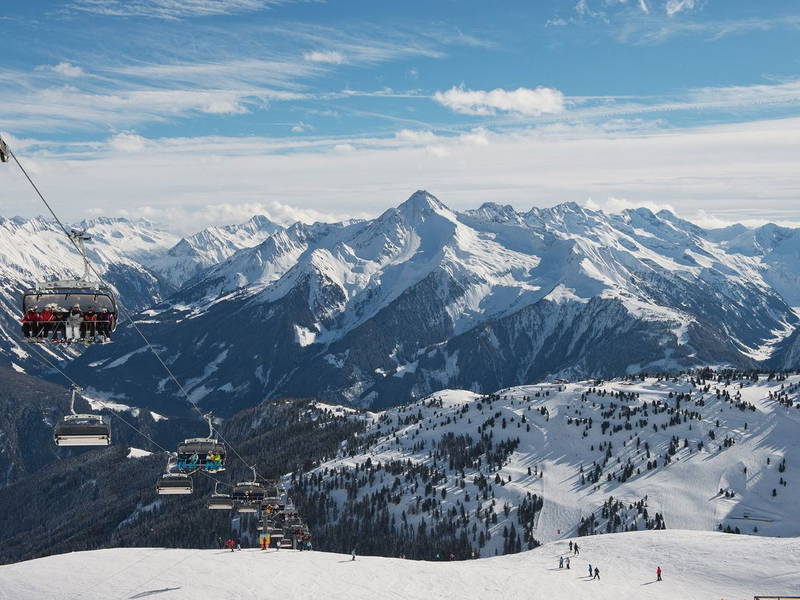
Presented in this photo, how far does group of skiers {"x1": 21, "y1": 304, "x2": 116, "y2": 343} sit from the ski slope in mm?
39912

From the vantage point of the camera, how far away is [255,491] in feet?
332

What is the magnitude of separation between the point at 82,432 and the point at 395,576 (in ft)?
153

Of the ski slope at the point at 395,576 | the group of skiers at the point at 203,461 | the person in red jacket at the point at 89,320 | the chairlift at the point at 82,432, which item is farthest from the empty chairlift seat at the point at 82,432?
the ski slope at the point at 395,576

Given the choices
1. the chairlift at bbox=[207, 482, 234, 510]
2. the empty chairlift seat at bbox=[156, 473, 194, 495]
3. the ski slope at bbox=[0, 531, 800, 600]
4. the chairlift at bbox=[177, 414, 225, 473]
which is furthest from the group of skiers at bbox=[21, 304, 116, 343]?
the chairlift at bbox=[207, 482, 234, 510]

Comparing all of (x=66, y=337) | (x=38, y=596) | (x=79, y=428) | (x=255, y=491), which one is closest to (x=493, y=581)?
(x=255, y=491)

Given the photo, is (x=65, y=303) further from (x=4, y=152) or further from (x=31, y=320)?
(x=4, y=152)

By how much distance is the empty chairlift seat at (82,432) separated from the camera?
2403 inches

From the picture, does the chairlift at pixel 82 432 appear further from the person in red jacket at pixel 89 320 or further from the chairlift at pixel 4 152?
the chairlift at pixel 4 152

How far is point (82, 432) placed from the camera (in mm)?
61469

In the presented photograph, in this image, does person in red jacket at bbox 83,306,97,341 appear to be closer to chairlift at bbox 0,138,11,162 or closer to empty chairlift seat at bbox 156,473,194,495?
chairlift at bbox 0,138,11,162

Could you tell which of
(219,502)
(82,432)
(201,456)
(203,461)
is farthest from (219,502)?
(82,432)

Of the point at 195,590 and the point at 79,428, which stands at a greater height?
the point at 79,428

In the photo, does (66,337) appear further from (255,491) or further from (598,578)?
(598,578)

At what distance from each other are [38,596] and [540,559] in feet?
207
